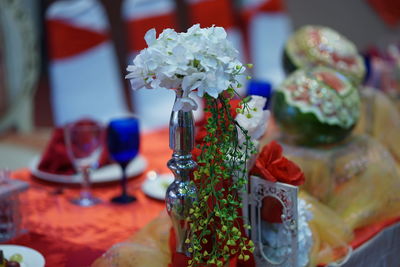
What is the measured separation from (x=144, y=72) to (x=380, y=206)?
2.56 feet

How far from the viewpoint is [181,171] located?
932 millimetres

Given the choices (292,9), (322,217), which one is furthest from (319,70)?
(292,9)

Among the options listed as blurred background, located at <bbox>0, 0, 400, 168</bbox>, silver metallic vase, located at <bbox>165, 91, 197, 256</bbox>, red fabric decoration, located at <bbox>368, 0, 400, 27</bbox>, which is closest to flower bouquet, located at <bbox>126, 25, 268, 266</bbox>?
silver metallic vase, located at <bbox>165, 91, 197, 256</bbox>

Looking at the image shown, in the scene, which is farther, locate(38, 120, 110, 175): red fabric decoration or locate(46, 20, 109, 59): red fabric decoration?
locate(46, 20, 109, 59): red fabric decoration

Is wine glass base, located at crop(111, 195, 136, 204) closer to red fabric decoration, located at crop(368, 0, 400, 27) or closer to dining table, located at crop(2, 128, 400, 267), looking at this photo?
dining table, located at crop(2, 128, 400, 267)

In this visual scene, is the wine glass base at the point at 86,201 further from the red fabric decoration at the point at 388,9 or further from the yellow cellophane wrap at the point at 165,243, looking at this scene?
the red fabric decoration at the point at 388,9

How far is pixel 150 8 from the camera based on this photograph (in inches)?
141

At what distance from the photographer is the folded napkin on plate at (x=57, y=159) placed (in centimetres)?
145

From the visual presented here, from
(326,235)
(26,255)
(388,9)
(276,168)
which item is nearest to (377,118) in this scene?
(326,235)

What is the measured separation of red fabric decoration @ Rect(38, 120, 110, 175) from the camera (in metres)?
1.45

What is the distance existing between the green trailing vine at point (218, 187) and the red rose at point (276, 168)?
0.28 feet

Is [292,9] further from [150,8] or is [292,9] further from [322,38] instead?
[322,38]

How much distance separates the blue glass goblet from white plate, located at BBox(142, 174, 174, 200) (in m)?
0.06

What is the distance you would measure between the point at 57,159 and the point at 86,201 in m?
0.21
